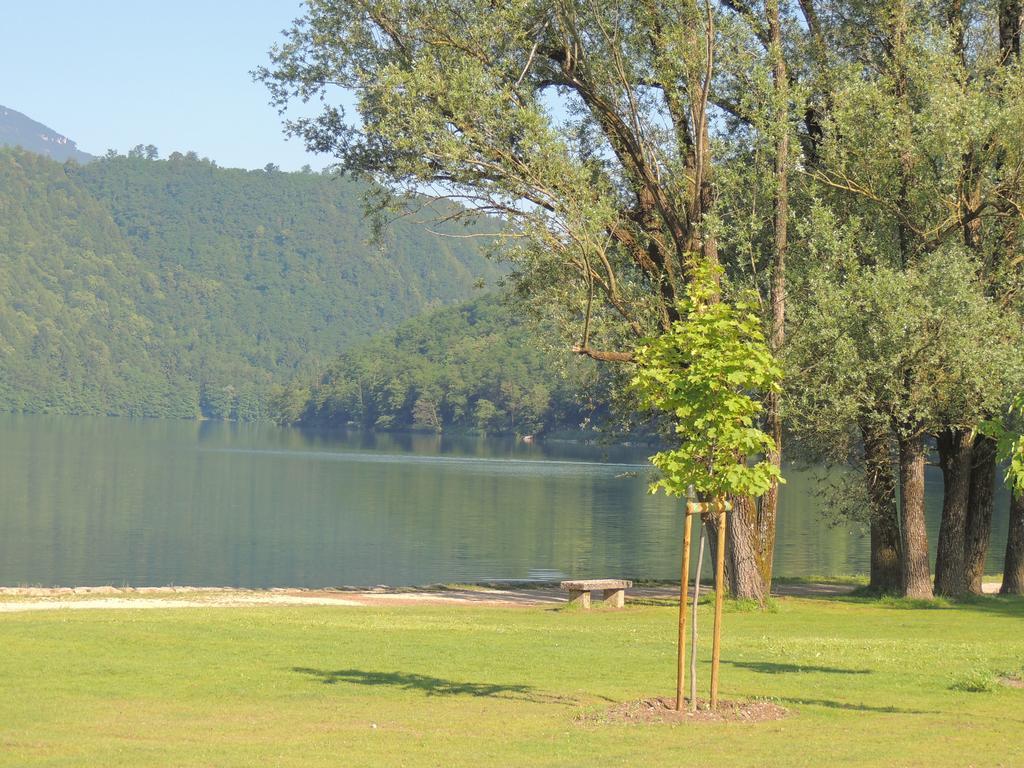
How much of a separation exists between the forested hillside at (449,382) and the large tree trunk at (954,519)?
10609 cm

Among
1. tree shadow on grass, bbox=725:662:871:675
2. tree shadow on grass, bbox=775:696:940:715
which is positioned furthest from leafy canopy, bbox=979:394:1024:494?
tree shadow on grass, bbox=725:662:871:675

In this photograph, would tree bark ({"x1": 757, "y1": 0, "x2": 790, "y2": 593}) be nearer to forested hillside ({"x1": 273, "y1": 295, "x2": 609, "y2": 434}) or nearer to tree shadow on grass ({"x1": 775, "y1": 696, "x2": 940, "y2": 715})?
tree shadow on grass ({"x1": 775, "y1": 696, "x2": 940, "y2": 715})

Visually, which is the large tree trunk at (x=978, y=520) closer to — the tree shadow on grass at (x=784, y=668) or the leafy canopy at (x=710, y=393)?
the tree shadow on grass at (x=784, y=668)

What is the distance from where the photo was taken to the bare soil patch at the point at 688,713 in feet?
34.9

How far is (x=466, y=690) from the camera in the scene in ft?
40.0

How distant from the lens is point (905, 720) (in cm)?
1062

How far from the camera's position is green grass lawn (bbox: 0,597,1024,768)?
9.16m

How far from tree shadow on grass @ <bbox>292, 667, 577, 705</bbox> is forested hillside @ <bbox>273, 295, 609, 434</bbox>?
11689 cm

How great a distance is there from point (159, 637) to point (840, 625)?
9.68 meters

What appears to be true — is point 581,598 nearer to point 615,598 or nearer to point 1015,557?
point 615,598

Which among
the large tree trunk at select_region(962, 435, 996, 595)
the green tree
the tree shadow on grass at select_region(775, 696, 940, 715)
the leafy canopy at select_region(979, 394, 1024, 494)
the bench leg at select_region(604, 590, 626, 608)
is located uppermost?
the green tree

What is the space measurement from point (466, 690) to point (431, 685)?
1.35 ft

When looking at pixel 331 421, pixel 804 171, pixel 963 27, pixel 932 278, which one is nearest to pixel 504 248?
pixel 804 171

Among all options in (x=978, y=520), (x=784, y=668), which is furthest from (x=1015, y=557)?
(x=784, y=668)
